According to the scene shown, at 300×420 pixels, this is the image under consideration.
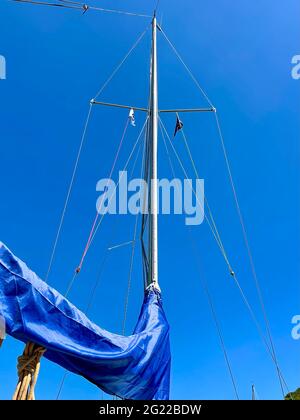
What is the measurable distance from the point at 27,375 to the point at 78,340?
0.64 metres

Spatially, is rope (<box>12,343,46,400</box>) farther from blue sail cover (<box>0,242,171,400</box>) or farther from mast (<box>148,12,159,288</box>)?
mast (<box>148,12,159,288</box>)

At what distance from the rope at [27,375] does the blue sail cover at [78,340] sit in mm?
131

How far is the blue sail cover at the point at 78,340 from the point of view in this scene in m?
2.74

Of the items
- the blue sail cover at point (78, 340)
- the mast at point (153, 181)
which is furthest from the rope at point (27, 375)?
the mast at point (153, 181)

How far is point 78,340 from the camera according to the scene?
10.3 ft

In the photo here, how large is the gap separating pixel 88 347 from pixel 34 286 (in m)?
0.83

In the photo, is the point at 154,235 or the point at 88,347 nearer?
the point at 88,347

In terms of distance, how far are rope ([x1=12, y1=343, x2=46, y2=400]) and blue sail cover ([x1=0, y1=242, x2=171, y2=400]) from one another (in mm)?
131

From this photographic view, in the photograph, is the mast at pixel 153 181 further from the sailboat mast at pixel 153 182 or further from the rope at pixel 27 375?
the rope at pixel 27 375
